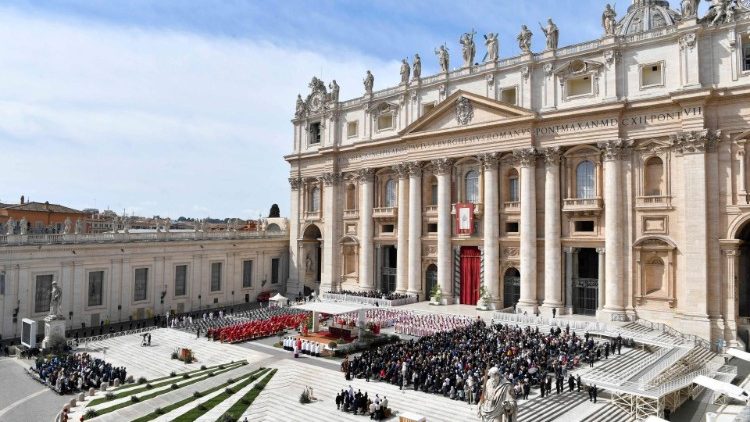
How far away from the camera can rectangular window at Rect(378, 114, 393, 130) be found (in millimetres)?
50719

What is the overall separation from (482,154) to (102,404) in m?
30.9

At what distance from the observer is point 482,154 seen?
4191cm

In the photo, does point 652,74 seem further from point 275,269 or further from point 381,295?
point 275,269

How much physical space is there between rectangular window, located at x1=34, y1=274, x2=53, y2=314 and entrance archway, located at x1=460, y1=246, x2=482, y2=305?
1271 inches

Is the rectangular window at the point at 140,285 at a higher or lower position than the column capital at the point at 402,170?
lower

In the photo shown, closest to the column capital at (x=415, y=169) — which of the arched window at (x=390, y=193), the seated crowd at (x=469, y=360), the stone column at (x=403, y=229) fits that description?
the stone column at (x=403, y=229)

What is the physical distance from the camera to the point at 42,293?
128ft

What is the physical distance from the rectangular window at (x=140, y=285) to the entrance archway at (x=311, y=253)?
16.6 meters

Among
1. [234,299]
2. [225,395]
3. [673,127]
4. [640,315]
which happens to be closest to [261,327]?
[225,395]

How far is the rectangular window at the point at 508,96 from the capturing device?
42.2m

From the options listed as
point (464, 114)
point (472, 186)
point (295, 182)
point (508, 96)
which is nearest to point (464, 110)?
point (464, 114)

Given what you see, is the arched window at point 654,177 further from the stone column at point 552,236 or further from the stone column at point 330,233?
the stone column at point 330,233

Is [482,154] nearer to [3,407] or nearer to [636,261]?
[636,261]

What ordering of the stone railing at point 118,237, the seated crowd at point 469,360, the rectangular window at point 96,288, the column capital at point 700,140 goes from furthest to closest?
1. the rectangular window at point 96,288
2. the stone railing at point 118,237
3. the column capital at point 700,140
4. the seated crowd at point 469,360
